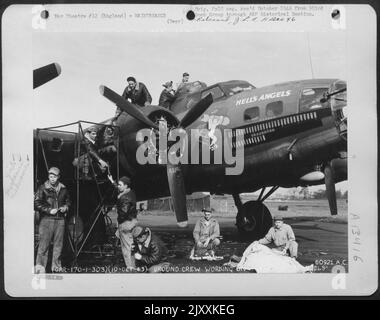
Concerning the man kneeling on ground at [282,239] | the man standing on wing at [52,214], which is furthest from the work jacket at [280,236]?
the man standing on wing at [52,214]

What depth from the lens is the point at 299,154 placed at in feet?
19.5

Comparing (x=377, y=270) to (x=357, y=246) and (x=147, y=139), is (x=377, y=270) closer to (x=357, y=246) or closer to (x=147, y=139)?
(x=357, y=246)

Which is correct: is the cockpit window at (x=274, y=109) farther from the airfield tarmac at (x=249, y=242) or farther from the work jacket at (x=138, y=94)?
the work jacket at (x=138, y=94)

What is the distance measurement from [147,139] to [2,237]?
1698mm

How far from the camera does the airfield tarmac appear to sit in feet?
19.4

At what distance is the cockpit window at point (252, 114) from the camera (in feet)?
19.8

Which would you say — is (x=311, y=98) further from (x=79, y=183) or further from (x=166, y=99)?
(x=79, y=183)

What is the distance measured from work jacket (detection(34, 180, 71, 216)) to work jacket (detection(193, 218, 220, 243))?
1286 millimetres

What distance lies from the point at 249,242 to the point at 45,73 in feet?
8.48

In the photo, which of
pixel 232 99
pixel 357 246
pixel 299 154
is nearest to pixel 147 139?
pixel 232 99

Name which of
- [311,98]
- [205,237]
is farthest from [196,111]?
[205,237]

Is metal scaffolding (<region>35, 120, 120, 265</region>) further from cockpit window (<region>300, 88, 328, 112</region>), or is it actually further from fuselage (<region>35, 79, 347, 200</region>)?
cockpit window (<region>300, 88, 328, 112</region>)

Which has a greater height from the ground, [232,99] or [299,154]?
[232,99]
